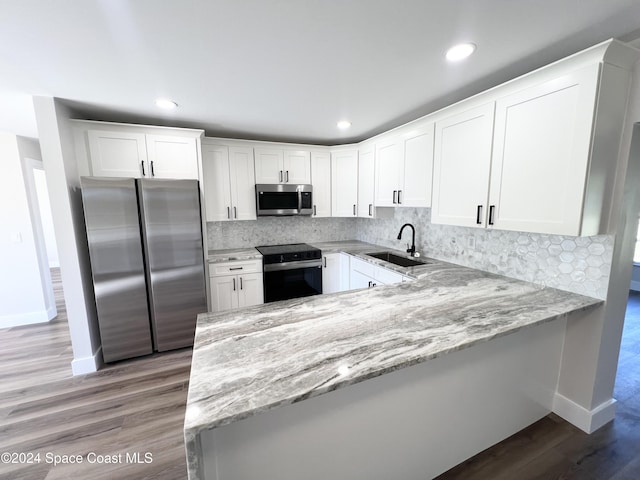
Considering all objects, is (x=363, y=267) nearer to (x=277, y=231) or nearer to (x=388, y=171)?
(x=388, y=171)

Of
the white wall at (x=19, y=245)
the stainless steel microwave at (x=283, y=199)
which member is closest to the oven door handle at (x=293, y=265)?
the stainless steel microwave at (x=283, y=199)

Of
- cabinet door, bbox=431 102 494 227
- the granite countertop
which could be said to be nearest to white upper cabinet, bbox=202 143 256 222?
the granite countertop

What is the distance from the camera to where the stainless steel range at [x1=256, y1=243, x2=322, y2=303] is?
3.27m

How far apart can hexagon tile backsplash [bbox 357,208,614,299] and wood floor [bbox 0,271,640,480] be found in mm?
1007

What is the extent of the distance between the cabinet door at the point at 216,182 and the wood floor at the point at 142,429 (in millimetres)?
1717

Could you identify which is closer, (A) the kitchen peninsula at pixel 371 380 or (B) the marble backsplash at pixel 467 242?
(A) the kitchen peninsula at pixel 371 380

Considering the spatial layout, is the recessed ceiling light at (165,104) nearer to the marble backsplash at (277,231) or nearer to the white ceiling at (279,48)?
the white ceiling at (279,48)

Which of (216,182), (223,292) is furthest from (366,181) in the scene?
(223,292)

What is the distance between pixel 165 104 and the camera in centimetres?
230

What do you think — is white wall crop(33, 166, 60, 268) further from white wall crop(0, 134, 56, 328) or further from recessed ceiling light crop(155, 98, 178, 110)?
recessed ceiling light crop(155, 98, 178, 110)

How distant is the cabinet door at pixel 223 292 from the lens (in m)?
3.08

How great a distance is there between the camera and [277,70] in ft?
5.67

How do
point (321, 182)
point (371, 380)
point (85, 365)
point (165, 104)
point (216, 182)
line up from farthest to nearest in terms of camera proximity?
1. point (321, 182)
2. point (216, 182)
3. point (85, 365)
4. point (165, 104)
5. point (371, 380)

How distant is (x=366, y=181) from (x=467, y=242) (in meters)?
1.49
